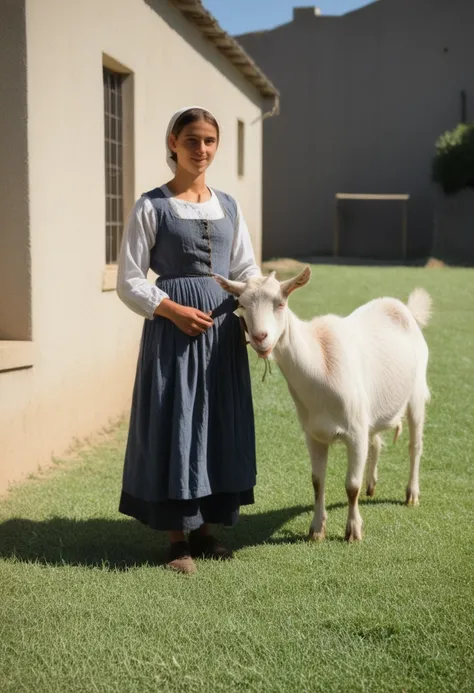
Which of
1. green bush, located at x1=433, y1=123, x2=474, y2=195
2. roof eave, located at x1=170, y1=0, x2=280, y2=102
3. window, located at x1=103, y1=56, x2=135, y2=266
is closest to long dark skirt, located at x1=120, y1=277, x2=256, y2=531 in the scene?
window, located at x1=103, y1=56, x2=135, y2=266

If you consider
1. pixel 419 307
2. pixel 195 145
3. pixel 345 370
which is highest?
pixel 195 145

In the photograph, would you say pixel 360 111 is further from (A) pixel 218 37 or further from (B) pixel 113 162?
(B) pixel 113 162

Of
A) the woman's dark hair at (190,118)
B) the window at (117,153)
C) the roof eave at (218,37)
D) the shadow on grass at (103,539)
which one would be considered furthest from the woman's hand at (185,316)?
the roof eave at (218,37)

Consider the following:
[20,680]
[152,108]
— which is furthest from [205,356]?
[152,108]

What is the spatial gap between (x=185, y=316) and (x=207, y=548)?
4.16 feet

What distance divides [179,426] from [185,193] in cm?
117

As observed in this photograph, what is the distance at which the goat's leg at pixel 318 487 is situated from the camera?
5.20 meters

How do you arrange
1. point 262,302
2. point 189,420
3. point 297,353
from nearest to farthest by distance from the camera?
point 262,302, point 189,420, point 297,353

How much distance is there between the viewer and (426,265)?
2519 centimetres

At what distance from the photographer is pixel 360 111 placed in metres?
30.8

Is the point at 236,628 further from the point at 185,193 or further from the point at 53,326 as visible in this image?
the point at 53,326

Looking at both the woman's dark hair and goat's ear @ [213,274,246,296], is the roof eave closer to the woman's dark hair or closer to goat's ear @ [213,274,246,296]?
the woman's dark hair

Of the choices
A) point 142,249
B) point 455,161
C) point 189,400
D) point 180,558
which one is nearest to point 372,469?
point 180,558

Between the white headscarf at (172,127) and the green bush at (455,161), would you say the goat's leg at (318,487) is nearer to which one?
the white headscarf at (172,127)
